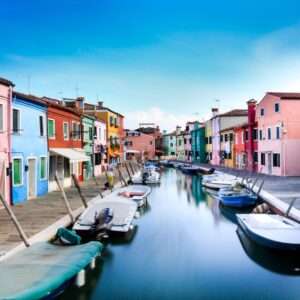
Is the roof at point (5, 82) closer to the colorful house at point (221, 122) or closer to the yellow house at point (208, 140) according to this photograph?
the colorful house at point (221, 122)

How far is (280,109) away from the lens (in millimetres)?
35406

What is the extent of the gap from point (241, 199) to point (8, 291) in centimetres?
1713

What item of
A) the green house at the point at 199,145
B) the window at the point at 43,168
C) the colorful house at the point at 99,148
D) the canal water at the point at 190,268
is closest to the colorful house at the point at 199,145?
the green house at the point at 199,145

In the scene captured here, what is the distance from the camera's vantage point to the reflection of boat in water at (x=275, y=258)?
12014 mm

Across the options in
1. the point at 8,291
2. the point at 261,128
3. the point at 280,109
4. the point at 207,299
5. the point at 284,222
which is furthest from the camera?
the point at 261,128

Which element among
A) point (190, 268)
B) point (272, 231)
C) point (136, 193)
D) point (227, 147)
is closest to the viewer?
point (190, 268)

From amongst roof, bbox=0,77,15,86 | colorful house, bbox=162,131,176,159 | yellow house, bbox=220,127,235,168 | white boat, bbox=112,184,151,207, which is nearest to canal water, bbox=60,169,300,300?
white boat, bbox=112,184,151,207

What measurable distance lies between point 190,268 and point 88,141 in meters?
26.2

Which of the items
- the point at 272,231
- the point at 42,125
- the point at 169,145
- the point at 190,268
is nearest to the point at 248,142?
the point at 42,125

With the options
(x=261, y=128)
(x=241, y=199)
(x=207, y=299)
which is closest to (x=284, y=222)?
(x=207, y=299)

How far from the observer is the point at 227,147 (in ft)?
178

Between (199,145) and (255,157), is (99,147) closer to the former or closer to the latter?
(255,157)

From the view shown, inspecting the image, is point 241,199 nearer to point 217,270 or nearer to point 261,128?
point 217,270

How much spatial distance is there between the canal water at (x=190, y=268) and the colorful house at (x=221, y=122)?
39.8m
